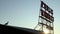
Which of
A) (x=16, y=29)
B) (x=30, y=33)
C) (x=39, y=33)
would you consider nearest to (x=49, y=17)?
(x=39, y=33)

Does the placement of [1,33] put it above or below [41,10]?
below

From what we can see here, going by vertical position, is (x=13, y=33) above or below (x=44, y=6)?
below

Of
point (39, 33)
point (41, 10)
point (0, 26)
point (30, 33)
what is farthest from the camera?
point (41, 10)

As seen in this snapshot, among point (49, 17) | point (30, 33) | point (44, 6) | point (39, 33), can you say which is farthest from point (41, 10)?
point (30, 33)

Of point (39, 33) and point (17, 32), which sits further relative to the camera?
point (39, 33)

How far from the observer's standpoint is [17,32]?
2862 cm

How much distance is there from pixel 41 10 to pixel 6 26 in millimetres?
18487

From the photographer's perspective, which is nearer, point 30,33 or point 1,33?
point 1,33

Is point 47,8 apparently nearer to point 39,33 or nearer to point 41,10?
point 41,10

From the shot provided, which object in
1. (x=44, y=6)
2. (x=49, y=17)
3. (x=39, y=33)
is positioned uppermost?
(x=44, y=6)

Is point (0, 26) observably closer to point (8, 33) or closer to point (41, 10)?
point (8, 33)

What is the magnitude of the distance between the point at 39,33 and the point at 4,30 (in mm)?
10141

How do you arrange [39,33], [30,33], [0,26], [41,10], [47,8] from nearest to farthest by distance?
[0,26] → [30,33] → [39,33] → [41,10] → [47,8]

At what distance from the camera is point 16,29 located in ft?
92.9
